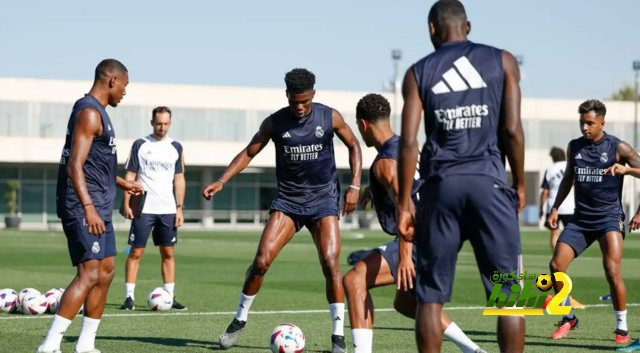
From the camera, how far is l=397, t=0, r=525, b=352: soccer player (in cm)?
640

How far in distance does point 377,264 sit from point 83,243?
2.33 metres

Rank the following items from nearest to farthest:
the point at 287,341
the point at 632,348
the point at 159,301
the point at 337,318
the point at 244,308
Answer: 1. the point at 287,341
2. the point at 337,318
3. the point at 632,348
4. the point at 244,308
5. the point at 159,301

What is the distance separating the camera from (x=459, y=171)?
6410 millimetres

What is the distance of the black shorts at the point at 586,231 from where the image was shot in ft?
36.3

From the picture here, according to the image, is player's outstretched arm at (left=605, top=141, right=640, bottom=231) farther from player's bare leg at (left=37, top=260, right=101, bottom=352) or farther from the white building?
the white building

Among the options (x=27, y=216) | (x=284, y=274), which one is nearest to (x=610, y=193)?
(x=284, y=274)

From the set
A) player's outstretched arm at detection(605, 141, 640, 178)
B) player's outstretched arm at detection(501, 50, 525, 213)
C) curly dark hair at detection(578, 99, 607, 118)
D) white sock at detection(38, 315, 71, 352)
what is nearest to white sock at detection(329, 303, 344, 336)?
white sock at detection(38, 315, 71, 352)

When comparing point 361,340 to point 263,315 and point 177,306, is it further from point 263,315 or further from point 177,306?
point 177,306

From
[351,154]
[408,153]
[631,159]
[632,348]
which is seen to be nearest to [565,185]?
[631,159]

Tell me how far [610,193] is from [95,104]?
5309mm

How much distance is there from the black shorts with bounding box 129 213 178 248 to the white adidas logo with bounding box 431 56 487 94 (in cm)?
828

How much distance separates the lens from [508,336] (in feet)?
21.2

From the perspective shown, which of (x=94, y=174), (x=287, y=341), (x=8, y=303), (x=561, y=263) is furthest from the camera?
(x=8, y=303)

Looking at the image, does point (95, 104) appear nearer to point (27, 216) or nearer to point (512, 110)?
point (512, 110)
